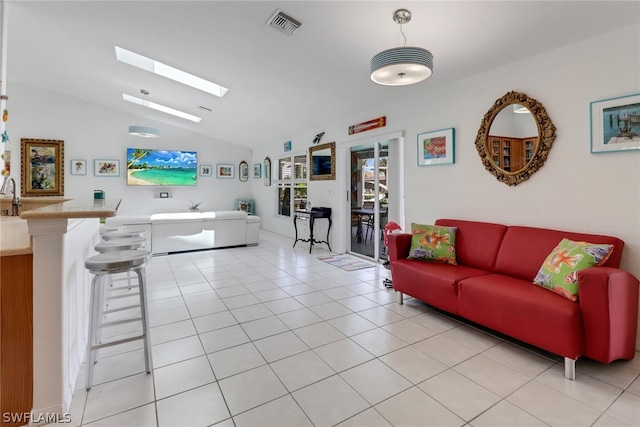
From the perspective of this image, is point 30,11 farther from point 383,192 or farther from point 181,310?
point 383,192

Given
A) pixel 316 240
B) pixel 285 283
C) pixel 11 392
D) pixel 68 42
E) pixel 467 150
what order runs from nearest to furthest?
pixel 11 392
pixel 467 150
pixel 285 283
pixel 68 42
pixel 316 240

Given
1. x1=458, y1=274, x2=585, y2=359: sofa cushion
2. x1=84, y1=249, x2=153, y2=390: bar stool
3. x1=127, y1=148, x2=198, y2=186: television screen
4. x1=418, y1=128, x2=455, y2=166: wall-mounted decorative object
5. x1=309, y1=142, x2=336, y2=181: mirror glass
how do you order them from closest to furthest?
x1=84, y1=249, x2=153, y2=390: bar stool
x1=458, y1=274, x2=585, y2=359: sofa cushion
x1=418, y1=128, x2=455, y2=166: wall-mounted decorative object
x1=309, y1=142, x2=336, y2=181: mirror glass
x1=127, y1=148, x2=198, y2=186: television screen

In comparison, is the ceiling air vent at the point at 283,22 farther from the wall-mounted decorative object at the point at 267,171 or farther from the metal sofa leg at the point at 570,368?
the wall-mounted decorative object at the point at 267,171

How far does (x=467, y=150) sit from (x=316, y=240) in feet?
12.1

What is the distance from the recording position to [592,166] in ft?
8.82

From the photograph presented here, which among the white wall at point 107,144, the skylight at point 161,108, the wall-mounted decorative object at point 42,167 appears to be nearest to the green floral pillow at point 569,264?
the skylight at point 161,108

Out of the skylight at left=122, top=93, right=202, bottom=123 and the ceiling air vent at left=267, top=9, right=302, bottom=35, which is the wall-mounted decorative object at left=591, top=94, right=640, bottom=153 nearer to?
the ceiling air vent at left=267, top=9, right=302, bottom=35

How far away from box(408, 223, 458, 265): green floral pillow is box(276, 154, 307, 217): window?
4145 millimetres

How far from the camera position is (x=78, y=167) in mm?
7898

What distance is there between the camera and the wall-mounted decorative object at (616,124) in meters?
2.43

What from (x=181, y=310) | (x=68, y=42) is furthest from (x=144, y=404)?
(x=68, y=42)

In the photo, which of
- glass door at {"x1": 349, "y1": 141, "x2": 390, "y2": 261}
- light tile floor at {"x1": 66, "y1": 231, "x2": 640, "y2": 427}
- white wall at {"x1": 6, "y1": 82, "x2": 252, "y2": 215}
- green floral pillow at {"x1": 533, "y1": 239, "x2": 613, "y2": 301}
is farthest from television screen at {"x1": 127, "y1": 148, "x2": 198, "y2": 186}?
green floral pillow at {"x1": 533, "y1": 239, "x2": 613, "y2": 301}

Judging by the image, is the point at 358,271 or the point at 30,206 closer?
the point at 30,206

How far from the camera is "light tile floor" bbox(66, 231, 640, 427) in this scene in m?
1.76
